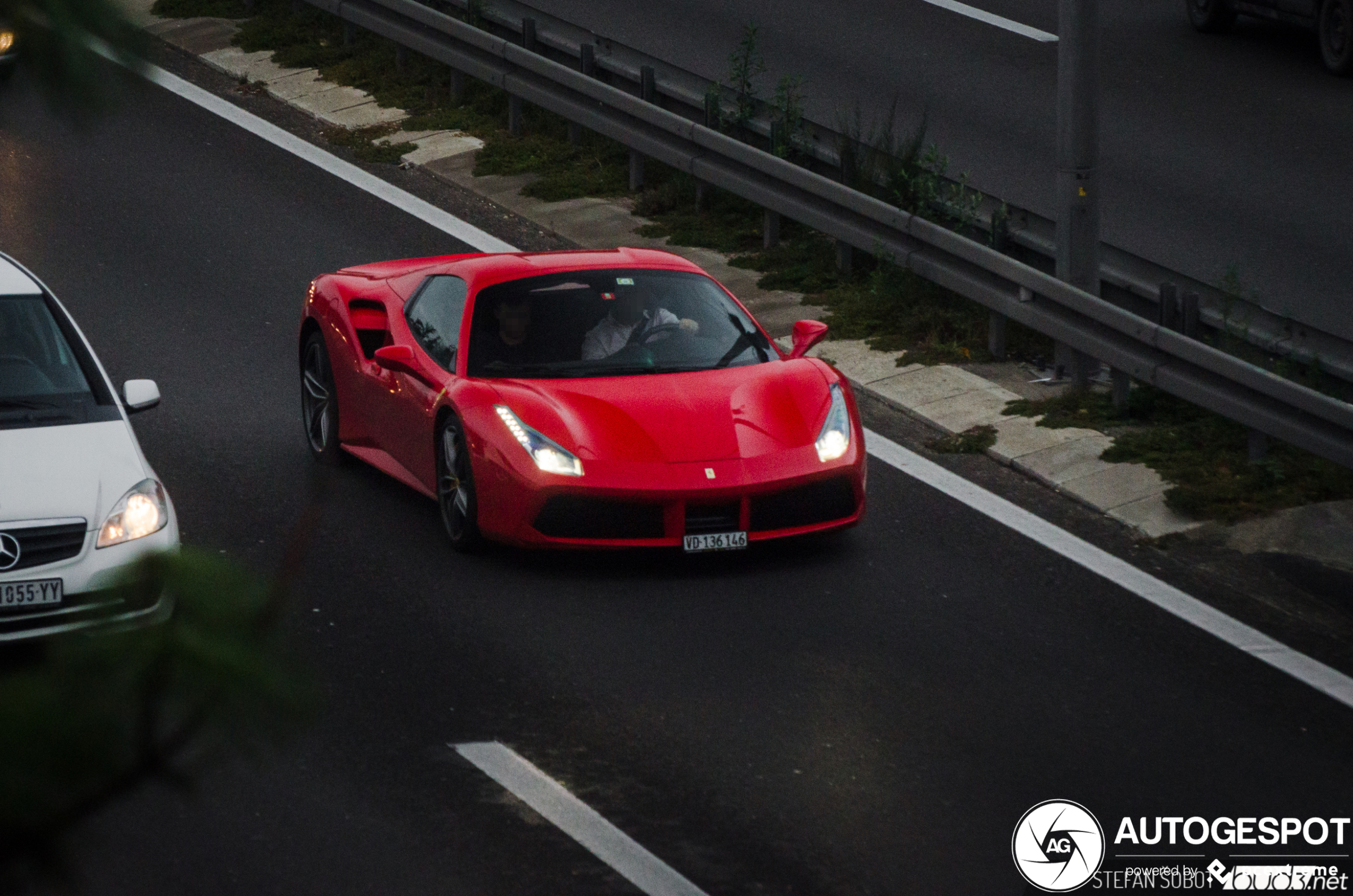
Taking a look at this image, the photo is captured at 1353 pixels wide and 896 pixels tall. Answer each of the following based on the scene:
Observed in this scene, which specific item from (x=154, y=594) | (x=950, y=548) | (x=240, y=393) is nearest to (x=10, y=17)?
(x=154, y=594)

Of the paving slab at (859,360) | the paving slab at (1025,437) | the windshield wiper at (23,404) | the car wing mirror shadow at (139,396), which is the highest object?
the windshield wiper at (23,404)

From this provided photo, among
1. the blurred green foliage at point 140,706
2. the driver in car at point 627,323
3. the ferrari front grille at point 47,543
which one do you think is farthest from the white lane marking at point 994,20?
the blurred green foliage at point 140,706

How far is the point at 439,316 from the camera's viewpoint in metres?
10.5

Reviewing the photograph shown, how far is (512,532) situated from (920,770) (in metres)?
2.77

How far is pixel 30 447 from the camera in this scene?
841 cm

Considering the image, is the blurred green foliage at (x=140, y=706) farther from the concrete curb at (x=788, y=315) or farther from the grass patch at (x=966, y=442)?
the grass patch at (x=966, y=442)

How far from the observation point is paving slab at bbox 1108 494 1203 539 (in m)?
10.1

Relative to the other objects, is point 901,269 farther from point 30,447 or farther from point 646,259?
point 30,447

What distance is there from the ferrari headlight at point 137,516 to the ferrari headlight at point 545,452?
1.74m

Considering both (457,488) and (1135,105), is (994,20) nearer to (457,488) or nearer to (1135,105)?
(1135,105)

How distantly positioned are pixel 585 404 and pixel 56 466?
250 cm

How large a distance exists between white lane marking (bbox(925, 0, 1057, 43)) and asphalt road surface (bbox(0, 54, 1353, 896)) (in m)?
11.0

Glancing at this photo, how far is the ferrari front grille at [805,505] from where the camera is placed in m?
9.33

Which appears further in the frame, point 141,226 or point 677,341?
point 141,226
